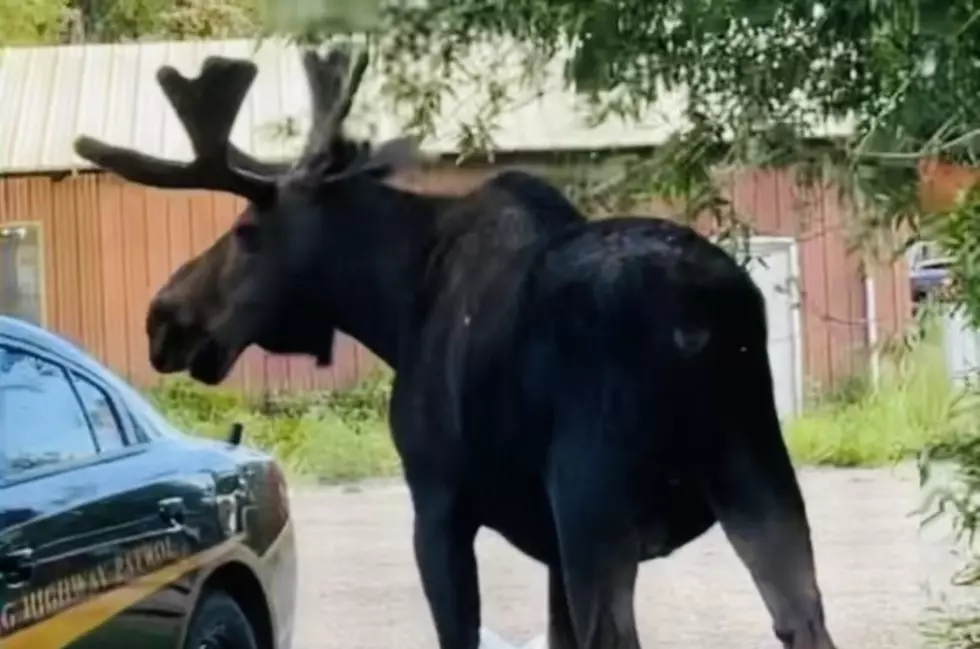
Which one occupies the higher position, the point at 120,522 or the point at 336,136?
the point at 336,136

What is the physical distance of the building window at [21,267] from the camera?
12.5 meters

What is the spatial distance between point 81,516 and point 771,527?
1635 mm

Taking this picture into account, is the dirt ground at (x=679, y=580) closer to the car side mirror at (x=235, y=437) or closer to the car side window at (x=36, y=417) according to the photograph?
the car side mirror at (x=235, y=437)

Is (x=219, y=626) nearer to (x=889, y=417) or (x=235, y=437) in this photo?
(x=235, y=437)

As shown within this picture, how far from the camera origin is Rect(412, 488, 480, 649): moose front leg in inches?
146

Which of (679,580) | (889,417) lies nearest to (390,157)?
(889,417)

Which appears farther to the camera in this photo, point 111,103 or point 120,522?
point 111,103

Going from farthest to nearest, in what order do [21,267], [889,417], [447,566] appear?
[21,267]
[889,417]
[447,566]

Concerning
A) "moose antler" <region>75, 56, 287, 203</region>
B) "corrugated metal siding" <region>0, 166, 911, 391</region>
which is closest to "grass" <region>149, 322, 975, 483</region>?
"corrugated metal siding" <region>0, 166, 911, 391</region>

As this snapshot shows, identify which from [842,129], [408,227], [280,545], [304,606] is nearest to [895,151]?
[842,129]

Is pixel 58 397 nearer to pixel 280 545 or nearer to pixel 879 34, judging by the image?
pixel 280 545

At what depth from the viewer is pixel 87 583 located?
429 centimetres

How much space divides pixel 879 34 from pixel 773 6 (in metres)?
0.20

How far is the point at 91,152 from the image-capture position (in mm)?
3801
